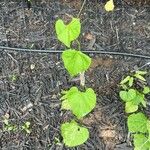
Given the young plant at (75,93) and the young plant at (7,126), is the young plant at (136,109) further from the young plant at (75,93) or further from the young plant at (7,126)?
the young plant at (7,126)

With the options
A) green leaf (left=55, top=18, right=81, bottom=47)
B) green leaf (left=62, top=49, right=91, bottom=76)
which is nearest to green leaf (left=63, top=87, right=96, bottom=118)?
green leaf (left=62, top=49, right=91, bottom=76)

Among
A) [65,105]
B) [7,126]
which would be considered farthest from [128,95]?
[7,126]

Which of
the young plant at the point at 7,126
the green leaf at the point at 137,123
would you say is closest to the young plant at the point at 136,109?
the green leaf at the point at 137,123

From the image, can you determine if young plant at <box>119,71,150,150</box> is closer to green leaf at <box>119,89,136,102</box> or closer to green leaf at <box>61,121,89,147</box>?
green leaf at <box>119,89,136,102</box>

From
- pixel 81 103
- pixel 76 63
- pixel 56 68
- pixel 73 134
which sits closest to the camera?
pixel 76 63

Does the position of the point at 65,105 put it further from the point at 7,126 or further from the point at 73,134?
the point at 7,126

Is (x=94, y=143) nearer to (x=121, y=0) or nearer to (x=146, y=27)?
(x=146, y=27)
